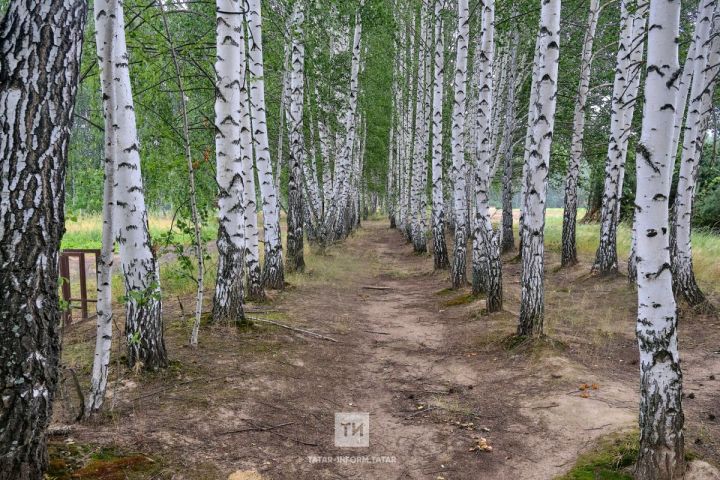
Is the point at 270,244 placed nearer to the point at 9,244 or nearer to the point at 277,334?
the point at 277,334

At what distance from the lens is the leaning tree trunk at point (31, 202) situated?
2.60 meters

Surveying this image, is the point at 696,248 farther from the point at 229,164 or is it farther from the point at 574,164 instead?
the point at 229,164

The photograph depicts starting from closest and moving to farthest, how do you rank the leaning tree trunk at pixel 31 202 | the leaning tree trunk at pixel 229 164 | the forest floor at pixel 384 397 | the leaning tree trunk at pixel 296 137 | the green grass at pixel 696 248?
the leaning tree trunk at pixel 31 202, the forest floor at pixel 384 397, the leaning tree trunk at pixel 229 164, the green grass at pixel 696 248, the leaning tree trunk at pixel 296 137

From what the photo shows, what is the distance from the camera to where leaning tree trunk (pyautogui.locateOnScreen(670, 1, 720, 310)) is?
7777 millimetres

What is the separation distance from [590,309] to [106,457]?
27.6 feet

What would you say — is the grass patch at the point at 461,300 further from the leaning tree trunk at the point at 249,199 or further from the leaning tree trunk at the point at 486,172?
the leaning tree trunk at the point at 249,199

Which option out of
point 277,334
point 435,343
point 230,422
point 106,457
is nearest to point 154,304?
point 230,422

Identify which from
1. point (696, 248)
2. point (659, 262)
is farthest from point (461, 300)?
point (696, 248)

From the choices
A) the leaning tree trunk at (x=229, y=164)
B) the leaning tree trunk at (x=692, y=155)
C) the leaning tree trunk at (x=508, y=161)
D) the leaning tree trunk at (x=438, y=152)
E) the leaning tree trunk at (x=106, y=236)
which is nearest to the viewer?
the leaning tree trunk at (x=106, y=236)

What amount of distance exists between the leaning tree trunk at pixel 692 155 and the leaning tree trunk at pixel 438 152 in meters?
6.08

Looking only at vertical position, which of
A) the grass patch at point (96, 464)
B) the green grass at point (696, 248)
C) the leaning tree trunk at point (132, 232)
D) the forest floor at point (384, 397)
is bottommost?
the forest floor at point (384, 397)

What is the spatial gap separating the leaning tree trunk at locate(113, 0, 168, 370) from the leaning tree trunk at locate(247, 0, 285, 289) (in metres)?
3.11

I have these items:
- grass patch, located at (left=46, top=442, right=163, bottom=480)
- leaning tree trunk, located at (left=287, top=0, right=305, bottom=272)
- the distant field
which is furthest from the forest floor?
leaning tree trunk, located at (left=287, top=0, right=305, bottom=272)

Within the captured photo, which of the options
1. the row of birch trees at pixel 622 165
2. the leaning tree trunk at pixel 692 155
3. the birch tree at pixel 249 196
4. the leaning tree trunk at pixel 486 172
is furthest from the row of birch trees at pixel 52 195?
the leaning tree trunk at pixel 692 155
